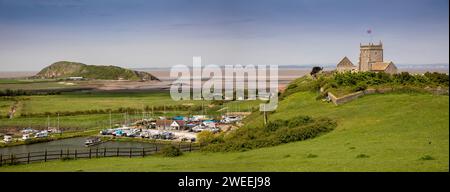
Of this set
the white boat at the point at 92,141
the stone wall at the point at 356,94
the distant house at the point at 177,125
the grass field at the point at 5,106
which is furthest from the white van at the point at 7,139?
the stone wall at the point at 356,94

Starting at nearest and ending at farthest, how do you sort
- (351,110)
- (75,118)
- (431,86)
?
1. (351,110)
2. (431,86)
3. (75,118)

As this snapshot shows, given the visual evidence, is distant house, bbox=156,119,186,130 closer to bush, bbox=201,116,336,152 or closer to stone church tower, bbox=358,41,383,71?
stone church tower, bbox=358,41,383,71

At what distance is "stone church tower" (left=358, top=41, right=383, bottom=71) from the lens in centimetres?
4794

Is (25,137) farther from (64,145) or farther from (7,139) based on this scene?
(64,145)

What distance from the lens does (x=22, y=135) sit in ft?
168

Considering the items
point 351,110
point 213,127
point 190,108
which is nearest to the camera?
point 351,110

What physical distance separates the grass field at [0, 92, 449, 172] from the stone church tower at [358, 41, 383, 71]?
17413 millimetres

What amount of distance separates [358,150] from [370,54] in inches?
1249

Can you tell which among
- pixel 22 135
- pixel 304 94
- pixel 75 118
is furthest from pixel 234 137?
pixel 75 118

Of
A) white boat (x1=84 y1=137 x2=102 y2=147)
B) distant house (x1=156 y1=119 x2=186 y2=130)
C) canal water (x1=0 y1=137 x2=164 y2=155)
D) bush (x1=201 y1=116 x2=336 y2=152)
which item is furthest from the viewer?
distant house (x1=156 y1=119 x2=186 y2=130)

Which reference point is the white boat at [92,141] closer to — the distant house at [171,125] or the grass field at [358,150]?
the distant house at [171,125]

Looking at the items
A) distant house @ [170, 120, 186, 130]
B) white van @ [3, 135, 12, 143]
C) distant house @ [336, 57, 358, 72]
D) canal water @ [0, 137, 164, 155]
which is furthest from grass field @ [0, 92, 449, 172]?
white van @ [3, 135, 12, 143]
